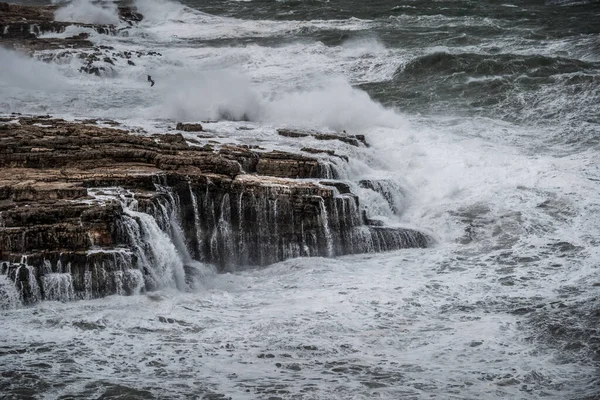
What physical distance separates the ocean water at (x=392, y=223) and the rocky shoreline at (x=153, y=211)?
0.47 m

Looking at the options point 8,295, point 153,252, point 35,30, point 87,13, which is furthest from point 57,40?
point 8,295

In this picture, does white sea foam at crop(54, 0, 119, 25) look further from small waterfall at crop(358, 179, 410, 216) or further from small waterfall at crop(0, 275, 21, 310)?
small waterfall at crop(0, 275, 21, 310)

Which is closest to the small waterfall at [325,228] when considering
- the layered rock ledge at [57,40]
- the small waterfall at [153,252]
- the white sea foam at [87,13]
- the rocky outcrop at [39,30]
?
the small waterfall at [153,252]

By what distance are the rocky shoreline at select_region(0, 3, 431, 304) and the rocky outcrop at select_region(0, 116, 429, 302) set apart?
2 cm

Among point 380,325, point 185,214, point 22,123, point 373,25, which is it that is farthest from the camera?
Result: point 373,25

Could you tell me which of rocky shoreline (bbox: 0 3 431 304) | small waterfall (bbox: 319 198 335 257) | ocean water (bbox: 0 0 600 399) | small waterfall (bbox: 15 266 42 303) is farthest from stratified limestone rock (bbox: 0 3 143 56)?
small waterfall (bbox: 15 266 42 303)

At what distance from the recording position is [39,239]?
40.0 feet

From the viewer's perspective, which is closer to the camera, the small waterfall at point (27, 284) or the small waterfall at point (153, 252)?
the small waterfall at point (27, 284)

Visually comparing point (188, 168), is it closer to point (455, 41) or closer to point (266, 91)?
point (266, 91)

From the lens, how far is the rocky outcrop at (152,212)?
12.2 meters

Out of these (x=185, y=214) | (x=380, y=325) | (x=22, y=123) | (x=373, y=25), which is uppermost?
(x=373, y=25)

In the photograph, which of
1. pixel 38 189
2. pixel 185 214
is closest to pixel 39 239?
pixel 38 189

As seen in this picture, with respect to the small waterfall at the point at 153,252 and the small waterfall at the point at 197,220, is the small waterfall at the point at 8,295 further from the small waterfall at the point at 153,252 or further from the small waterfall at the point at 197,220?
the small waterfall at the point at 197,220

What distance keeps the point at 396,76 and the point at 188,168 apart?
15174 mm
